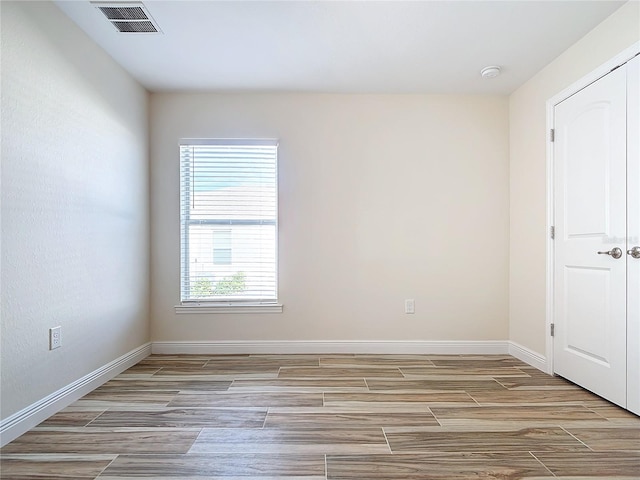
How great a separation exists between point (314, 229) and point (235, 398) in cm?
165

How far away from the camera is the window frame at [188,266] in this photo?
11.7 feet

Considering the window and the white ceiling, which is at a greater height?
the white ceiling

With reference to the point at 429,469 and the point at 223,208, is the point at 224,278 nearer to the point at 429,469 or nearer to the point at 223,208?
the point at 223,208

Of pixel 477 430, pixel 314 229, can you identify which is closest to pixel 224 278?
pixel 314 229

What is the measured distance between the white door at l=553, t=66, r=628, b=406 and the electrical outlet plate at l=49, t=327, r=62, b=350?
3.41m

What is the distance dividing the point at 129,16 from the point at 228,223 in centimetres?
176

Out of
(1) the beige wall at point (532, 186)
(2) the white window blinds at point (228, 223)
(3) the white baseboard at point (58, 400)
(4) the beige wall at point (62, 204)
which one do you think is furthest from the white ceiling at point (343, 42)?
(3) the white baseboard at point (58, 400)

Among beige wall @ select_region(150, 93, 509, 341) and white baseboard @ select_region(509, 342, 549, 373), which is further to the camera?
beige wall @ select_region(150, 93, 509, 341)

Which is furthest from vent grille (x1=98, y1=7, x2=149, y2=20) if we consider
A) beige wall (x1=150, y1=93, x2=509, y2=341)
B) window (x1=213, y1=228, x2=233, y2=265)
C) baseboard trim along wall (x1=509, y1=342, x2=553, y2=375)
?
baseboard trim along wall (x1=509, y1=342, x2=553, y2=375)

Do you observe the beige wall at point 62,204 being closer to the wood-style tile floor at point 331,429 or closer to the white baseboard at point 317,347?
the wood-style tile floor at point 331,429

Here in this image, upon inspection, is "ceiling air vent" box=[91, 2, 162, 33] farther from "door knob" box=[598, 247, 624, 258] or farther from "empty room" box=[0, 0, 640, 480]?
"door knob" box=[598, 247, 624, 258]

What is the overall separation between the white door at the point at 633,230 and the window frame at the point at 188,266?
258 cm

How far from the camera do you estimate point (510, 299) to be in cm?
357

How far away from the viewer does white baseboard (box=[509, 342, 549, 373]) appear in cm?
306
